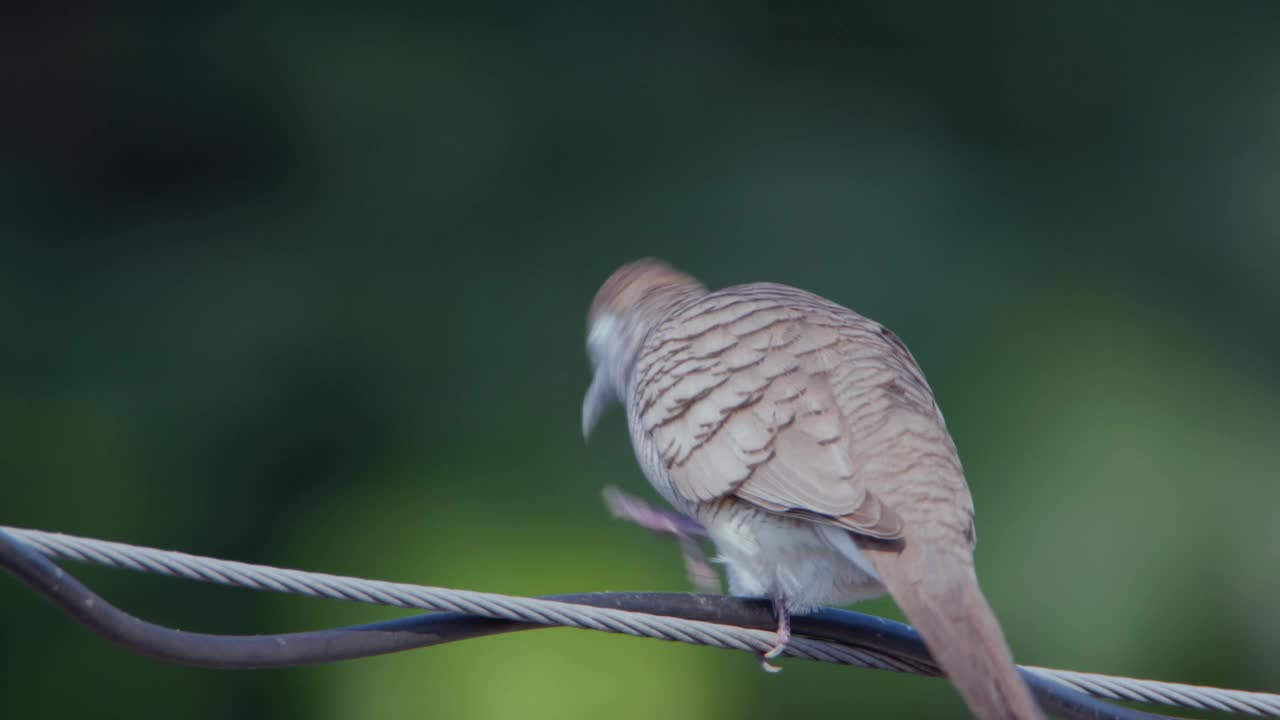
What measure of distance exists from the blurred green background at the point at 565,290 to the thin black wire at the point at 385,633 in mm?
2524

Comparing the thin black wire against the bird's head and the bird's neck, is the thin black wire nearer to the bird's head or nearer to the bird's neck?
the bird's neck

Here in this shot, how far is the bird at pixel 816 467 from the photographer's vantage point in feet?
6.39

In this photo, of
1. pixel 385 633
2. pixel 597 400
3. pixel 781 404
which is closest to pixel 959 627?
pixel 781 404

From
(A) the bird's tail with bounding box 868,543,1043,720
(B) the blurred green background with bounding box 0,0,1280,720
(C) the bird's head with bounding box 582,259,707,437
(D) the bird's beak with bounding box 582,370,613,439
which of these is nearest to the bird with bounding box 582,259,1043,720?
(A) the bird's tail with bounding box 868,543,1043,720

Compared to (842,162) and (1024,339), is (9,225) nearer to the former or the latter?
(842,162)

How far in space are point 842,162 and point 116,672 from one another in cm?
391

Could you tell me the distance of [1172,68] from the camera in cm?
596

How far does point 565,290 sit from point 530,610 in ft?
12.9

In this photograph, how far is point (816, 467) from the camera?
2.20m

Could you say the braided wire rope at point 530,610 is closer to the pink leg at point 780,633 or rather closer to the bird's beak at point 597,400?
the pink leg at point 780,633

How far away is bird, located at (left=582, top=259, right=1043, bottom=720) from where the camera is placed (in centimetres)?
195

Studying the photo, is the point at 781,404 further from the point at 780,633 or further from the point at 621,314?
the point at 621,314

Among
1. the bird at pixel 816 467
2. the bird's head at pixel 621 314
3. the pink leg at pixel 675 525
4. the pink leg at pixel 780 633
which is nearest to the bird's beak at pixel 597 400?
the bird's head at pixel 621 314

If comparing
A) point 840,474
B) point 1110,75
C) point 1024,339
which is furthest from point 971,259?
point 840,474
